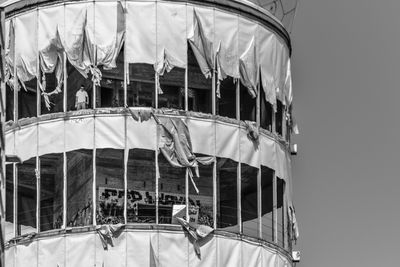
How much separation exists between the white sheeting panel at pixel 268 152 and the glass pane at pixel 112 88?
24.4ft

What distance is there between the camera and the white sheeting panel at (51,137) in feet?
304

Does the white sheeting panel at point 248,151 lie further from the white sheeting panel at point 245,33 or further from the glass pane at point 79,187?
the glass pane at point 79,187

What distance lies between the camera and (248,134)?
3728 inches

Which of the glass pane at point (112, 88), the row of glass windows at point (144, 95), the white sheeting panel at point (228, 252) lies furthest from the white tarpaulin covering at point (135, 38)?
the white sheeting panel at point (228, 252)

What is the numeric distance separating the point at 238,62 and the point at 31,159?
453 inches

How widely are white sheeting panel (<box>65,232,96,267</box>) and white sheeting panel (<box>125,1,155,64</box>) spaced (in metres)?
9.06

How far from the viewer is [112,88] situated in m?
95.4

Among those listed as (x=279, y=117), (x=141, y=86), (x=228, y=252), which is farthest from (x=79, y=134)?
(x=279, y=117)

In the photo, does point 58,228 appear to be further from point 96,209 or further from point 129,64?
point 129,64

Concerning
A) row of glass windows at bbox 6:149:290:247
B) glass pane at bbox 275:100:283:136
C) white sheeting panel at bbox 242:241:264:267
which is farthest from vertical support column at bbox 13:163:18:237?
glass pane at bbox 275:100:283:136

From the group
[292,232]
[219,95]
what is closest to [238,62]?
[219,95]

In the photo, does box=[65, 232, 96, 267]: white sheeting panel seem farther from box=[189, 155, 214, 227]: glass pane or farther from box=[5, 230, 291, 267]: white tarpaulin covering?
box=[189, 155, 214, 227]: glass pane

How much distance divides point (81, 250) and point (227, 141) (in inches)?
366

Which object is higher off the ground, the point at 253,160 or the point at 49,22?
the point at 49,22
